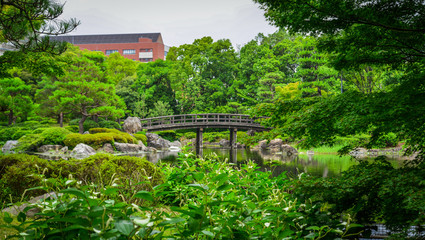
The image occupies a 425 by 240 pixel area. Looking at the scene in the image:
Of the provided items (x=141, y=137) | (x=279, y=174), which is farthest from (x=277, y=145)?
(x=279, y=174)

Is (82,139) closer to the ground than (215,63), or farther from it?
closer to the ground

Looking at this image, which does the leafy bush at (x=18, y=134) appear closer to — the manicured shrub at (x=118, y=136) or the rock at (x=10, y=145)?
the rock at (x=10, y=145)

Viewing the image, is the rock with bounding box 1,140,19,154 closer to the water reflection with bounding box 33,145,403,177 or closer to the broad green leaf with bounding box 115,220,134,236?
the water reflection with bounding box 33,145,403,177

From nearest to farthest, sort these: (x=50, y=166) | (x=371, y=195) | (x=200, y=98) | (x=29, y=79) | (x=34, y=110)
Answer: (x=371, y=195) < (x=50, y=166) < (x=34, y=110) < (x=29, y=79) < (x=200, y=98)

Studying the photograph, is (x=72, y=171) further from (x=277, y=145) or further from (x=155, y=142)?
(x=277, y=145)

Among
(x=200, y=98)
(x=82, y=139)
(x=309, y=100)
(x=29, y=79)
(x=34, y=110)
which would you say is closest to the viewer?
(x=309, y=100)

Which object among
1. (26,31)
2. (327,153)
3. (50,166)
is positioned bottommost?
(327,153)

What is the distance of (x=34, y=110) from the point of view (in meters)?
22.2

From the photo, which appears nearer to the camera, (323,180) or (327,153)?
(323,180)

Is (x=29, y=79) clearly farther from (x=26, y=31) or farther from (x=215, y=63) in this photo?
(x=26, y=31)

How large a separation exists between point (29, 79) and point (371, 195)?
3018cm

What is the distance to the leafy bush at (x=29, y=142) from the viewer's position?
17020 millimetres

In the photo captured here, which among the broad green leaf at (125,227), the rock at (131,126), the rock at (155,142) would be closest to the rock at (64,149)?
the rock at (131,126)

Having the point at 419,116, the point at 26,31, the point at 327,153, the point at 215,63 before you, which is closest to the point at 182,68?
the point at 215,63
